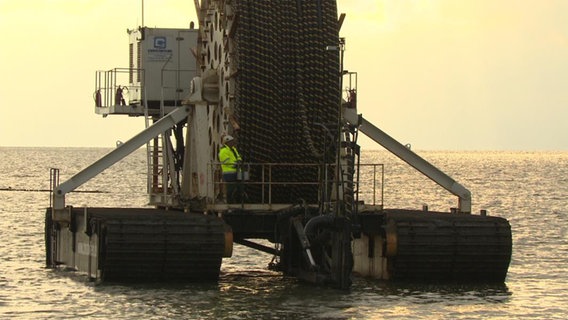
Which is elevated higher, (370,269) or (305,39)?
(305,39)

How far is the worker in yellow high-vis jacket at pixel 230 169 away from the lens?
109 feet

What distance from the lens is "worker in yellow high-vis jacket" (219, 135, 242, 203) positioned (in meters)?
33.1

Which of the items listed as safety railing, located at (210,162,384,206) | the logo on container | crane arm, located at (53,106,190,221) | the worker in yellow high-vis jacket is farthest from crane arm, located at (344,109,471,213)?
the logo on container

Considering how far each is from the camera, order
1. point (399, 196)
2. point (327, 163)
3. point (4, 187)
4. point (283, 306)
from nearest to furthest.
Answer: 1. point (283, 306)
2. point (327, 163)
3. point (399, 196)
4. point (4, 187)

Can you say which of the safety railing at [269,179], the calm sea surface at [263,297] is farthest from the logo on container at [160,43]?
the safety railing at [269,179]

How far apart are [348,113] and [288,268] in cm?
364

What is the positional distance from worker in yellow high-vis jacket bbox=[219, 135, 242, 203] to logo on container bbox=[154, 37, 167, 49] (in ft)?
24.9

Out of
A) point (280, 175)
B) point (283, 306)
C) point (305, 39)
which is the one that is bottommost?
point (283, 306)

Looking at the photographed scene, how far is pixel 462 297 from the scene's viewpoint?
3081cm

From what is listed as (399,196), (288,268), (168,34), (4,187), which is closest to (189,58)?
(168,34)

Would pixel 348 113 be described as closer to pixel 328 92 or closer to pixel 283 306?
pixel 328 92

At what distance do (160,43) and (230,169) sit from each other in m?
7.89

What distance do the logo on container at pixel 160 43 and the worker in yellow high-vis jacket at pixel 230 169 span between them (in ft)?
24.9

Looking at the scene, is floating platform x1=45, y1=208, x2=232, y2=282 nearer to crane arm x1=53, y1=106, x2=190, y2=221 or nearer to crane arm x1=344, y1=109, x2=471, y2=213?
crane arm x1=53, y1=106, x2=190, y2=221
